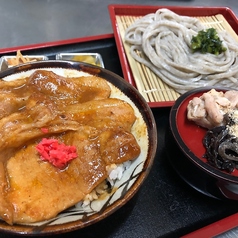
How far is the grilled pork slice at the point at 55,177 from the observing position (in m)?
1.37

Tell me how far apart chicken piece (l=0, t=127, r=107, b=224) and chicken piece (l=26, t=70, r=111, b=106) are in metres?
0.36

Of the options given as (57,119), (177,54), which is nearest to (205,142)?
(57,119)

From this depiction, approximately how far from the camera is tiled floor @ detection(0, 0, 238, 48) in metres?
3.96

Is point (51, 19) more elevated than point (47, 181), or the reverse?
point (47, 181)

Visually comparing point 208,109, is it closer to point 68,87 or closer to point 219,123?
point 219,123

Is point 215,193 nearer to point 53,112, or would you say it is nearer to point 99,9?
point 53,112

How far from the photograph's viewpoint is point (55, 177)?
1.49 meters

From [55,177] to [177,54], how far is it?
184 centimetres

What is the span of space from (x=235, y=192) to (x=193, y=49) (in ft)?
5.11

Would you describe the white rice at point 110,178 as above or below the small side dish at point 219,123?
below

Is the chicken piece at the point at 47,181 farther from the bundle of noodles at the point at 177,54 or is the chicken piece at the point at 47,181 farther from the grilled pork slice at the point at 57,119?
the bundle of noodles at the point at 177,54

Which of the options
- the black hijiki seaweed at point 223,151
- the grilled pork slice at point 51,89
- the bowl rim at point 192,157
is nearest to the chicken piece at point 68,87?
the grilled pork slice at point 51,89

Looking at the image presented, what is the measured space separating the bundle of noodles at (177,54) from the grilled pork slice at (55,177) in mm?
1311

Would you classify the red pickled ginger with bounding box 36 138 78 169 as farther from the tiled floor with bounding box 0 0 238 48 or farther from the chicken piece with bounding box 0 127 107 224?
the tiled floor with bounding box 0 0 238 48
